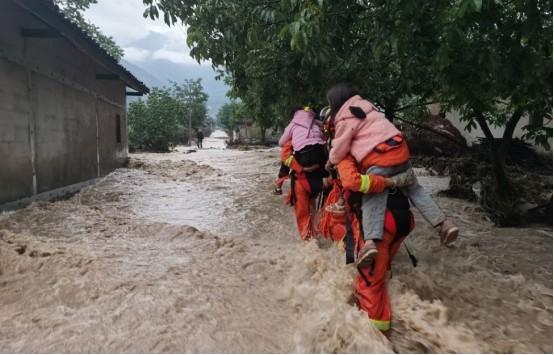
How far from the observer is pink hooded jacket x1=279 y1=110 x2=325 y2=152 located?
508 centimetres

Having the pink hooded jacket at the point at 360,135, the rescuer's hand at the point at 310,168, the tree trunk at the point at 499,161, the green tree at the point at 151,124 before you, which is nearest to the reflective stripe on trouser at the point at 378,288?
the pink hooded jacket at the point at 360,135

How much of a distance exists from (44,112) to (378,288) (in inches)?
277

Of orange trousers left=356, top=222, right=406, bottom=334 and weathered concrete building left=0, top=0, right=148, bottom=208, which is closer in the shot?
Answer: orange trousers left=356, top=222, right=406, bottom=334

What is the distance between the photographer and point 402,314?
334cm

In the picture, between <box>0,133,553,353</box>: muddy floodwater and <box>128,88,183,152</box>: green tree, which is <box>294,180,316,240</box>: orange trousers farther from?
<box>128,88,183,152</box>: green tree

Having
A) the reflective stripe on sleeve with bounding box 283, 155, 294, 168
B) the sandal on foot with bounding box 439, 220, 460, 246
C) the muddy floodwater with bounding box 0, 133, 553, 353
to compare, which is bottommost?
the muddy floodwater with bounding box 0, 133, 553, 353

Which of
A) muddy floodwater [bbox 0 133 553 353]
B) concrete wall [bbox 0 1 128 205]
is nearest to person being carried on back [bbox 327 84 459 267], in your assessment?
muddy floodwater [bbox 0 133 553 353]

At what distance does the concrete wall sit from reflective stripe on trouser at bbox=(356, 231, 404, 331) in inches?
221

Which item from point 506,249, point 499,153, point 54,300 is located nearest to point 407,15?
point 506,249

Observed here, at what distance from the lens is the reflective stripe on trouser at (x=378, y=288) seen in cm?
307

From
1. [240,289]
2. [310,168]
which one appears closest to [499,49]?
[310,168]

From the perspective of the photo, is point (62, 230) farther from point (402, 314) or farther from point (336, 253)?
point (402, 314)

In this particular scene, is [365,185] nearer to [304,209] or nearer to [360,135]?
[360,135]

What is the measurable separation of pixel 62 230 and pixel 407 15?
5308mm
